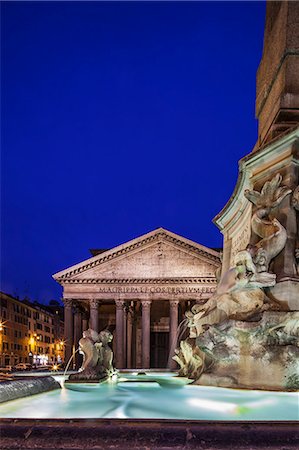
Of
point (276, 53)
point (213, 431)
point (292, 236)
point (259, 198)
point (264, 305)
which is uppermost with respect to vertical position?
point (276, 53)

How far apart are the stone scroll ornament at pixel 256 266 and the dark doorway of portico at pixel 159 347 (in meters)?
45.4

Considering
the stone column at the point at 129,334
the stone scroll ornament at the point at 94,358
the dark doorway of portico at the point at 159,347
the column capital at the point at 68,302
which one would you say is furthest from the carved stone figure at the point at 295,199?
the dark doorway of portico at the point at 159,347

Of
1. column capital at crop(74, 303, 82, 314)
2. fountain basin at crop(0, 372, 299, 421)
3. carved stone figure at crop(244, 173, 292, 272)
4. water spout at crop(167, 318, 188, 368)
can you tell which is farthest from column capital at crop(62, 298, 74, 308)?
carved stone figure at crop(244, 173, 292, 272)

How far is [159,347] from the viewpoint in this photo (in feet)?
166

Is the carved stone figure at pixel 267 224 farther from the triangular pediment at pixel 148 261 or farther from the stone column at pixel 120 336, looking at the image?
the triangular pediment at pixel 148 261

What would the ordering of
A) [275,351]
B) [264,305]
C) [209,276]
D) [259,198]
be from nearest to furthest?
[275,351]
[264,305]
[259,198]
[209,276]

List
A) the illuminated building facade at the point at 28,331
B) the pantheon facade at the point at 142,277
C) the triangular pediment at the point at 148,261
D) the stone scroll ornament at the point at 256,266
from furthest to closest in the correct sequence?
the illuminated building facade at the point at 28,331, the triangular pediment at the point at 148,261, the pantheon facade at the point at 142,277, the stone scroll ornament at the point at 256,266

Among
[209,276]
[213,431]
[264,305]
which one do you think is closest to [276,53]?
[264,305]

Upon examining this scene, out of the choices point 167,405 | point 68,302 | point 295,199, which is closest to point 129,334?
point 68,302

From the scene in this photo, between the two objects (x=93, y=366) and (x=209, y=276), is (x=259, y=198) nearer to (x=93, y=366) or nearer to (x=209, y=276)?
(x=93, y=366)

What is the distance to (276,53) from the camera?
735 centimetres

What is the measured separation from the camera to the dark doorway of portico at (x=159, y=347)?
163 feet

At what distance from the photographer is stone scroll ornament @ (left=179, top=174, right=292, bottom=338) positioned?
521 centimetres

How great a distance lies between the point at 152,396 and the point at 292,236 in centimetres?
245
